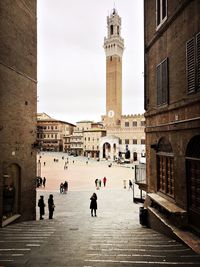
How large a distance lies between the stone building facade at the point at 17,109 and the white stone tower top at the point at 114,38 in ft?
244

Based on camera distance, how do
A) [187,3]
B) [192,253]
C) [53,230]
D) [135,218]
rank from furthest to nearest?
[135,218] → [53,230] → [187,3] → [192,253]

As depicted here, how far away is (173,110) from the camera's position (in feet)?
32.1

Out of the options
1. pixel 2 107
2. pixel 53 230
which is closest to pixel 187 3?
pixel 2 107

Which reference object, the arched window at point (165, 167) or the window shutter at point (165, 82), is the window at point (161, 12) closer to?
the window shutter at point (165, 82)

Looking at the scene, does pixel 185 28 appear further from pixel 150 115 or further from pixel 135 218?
pixel 135 218

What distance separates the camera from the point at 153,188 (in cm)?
1257

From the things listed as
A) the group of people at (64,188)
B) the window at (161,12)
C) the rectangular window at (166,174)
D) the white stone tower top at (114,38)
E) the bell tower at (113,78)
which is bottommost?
the group of people at (64,188)

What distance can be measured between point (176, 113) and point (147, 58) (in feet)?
15.3

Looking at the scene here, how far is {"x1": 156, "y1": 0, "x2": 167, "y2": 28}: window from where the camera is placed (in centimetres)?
1100

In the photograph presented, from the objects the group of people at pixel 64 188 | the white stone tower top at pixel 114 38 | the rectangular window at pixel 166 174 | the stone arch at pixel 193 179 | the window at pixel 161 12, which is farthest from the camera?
the white stone tower top at pixel 114 38

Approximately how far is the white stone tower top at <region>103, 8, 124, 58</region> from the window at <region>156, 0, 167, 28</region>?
3031 inches

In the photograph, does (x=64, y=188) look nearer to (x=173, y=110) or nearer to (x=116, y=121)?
(x=173, y=110)

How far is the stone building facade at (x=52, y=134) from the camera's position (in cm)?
10850

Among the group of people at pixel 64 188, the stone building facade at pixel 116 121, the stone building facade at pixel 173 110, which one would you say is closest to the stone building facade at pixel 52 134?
the stone building facade at pixel 116 121
